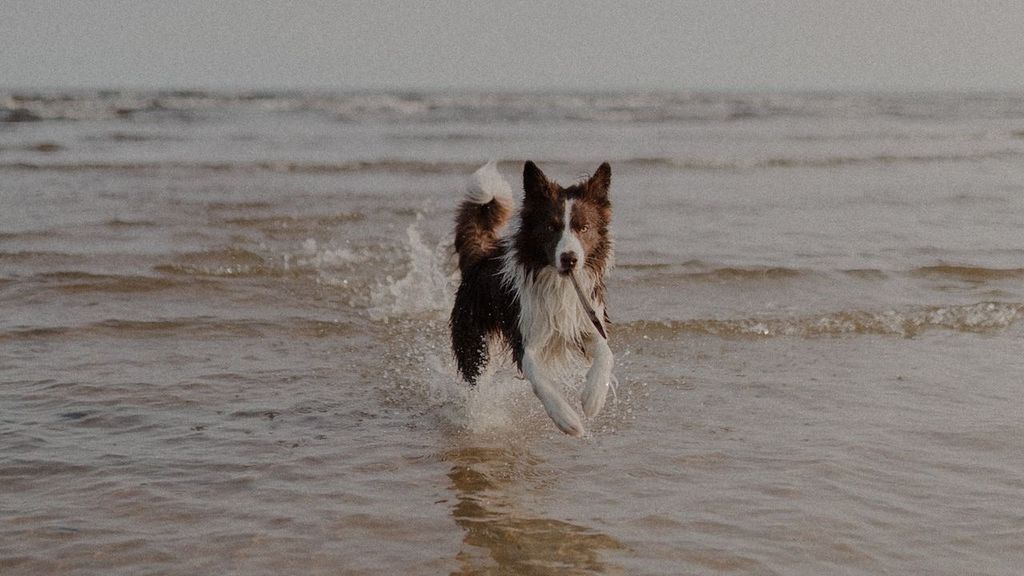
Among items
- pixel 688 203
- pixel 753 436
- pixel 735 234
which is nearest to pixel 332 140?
pixel 688 203

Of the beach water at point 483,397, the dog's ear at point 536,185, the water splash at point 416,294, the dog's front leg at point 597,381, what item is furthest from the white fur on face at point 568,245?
the water splash at point 416,294

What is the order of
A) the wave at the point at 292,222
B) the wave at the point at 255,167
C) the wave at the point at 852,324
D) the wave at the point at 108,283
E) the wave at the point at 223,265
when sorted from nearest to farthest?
1. the wave at the point at 852,324
2. the wave at the point at 108,283
3. the wave at the point at 223,265
4. the wave at the point at 292,222
5. the wave at the point at 255,167

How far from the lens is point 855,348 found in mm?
8195

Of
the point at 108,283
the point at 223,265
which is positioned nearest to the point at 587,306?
the point at 108,283

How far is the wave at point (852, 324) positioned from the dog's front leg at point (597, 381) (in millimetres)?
2734

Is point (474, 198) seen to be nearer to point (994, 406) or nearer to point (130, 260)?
point (994, 406)

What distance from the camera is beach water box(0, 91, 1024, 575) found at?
4.75 metres

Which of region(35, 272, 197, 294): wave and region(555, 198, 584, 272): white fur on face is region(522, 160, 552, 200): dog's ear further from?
region(35, 272, 197, 294): wave

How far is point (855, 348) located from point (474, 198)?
319cm

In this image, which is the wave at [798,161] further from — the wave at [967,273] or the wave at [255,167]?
the wave at [967,273]

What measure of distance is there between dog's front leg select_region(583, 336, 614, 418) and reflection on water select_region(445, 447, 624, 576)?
426mm

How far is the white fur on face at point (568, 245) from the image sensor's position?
222 inches

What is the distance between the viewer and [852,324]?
8.83m

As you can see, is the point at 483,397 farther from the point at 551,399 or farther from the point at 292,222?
the point at 292,222
